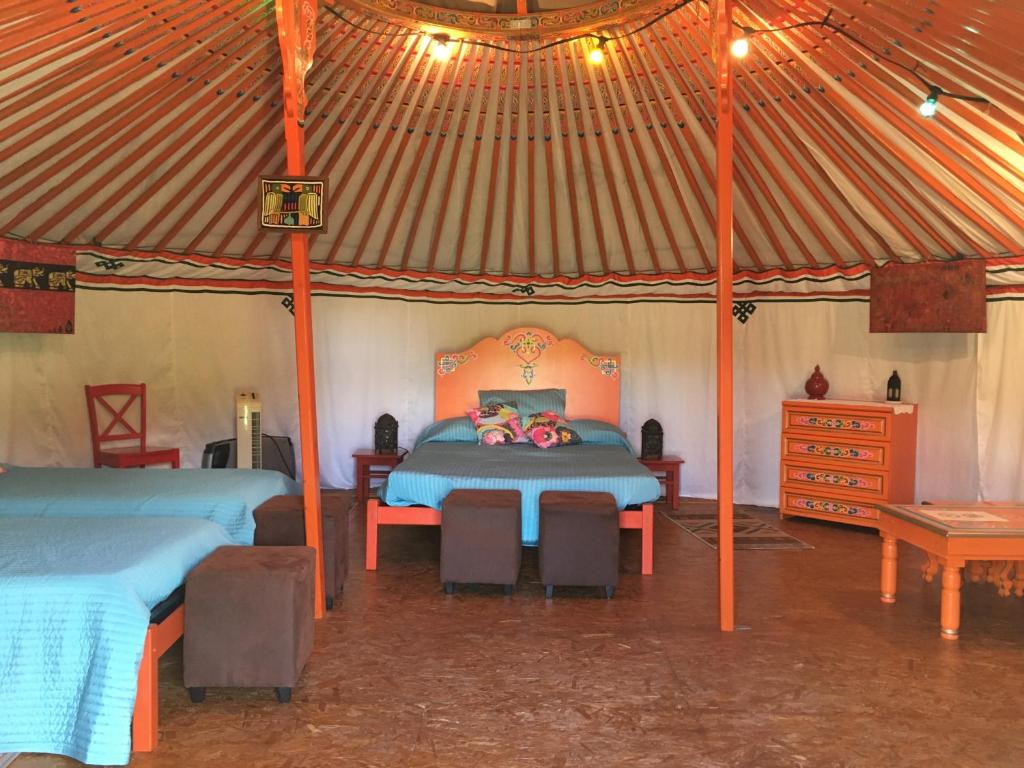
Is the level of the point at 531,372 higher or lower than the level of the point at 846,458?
higher

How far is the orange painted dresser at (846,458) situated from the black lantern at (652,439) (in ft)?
3.43

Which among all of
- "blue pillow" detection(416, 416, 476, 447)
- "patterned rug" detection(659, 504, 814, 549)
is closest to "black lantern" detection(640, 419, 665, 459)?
"patterned rug" detection(659, 504, 814, 549)

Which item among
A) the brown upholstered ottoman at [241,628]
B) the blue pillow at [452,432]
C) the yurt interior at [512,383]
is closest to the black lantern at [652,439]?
the yurt interior at [512,383]

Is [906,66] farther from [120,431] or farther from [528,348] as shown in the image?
[120,431]

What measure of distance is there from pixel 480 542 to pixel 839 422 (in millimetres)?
3018

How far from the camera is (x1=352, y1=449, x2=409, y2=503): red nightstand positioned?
6754mm

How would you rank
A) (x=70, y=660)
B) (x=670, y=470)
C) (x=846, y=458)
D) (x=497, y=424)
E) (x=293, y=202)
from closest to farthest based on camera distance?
(x=70, y=660)
(x=293, y=202)
(x=846, y=458)
(x=497, y=424)
(x=670, y=470)

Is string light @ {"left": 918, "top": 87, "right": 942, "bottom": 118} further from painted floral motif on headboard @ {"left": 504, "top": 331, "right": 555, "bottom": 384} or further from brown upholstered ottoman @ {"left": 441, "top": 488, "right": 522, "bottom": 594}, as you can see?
painted floral motif on headboard @ {"left": 504, "top": 331, "right": 555, "bottom": 384}

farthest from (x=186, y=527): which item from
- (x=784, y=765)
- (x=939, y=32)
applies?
(x=939, y=32)

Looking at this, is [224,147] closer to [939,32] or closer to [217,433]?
[217,433]

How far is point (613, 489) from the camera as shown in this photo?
15.9ft

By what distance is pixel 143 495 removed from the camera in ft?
13.6

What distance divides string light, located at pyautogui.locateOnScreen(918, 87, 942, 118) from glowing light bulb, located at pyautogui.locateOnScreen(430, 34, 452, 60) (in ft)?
8.34

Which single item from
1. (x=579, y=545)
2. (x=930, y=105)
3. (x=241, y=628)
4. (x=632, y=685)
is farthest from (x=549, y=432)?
(x=241, y=628)
